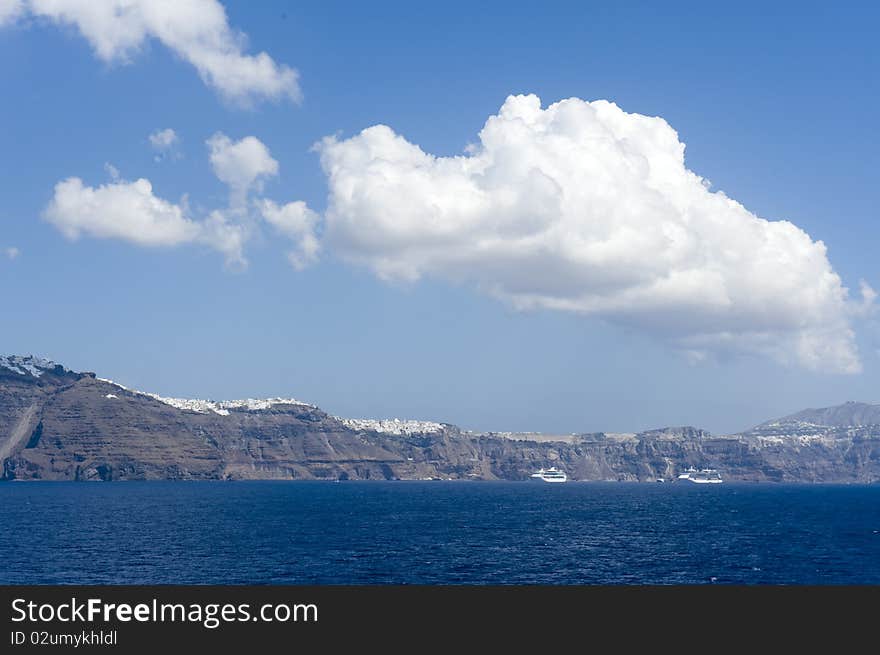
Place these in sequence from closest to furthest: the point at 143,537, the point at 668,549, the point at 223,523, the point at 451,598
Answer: the point at 451,598, the point at 668,549, the point at 143,537, the point at 223,523

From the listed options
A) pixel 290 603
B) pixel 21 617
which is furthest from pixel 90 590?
pixel 290 603

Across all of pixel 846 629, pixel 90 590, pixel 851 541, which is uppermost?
pixel 90 590

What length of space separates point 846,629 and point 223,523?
17616 cm

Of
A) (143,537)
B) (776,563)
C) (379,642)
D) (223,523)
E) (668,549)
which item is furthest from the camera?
(223,523)

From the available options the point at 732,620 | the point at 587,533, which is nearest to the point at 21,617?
the point at 732,620

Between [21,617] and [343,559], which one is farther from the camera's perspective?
[343,559]

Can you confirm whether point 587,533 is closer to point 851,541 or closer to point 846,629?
point 851,541

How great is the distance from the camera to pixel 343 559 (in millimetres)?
126312

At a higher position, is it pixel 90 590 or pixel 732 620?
pixel 90 590

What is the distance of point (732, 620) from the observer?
32.3 metres

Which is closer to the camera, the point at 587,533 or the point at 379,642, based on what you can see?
the point at 379,642

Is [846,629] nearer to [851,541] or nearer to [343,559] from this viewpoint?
[343,559]

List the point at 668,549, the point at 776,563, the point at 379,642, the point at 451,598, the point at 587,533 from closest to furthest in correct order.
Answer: the point at 379,642 → the point at 451,598 → the point at 776,563 → the point at 668,549 → the point at 587,533

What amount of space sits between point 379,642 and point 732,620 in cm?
1431
